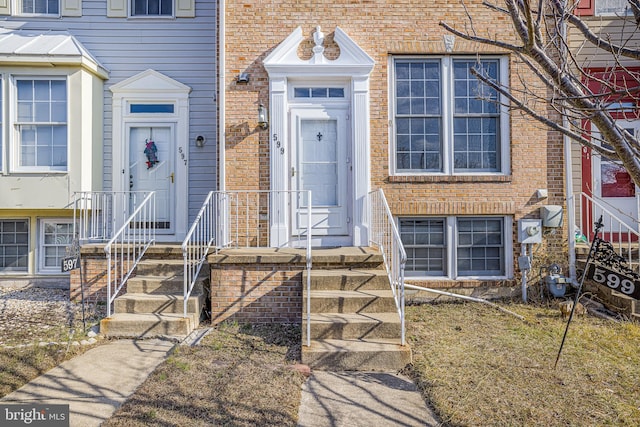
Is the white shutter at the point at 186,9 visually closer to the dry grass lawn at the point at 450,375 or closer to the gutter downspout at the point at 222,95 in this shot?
the gutter downspout at the point at 222,95

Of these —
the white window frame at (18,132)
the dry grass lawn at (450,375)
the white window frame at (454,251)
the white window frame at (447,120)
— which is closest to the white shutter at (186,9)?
the white window frame at (18,132)

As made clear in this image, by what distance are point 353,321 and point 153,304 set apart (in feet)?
7.87

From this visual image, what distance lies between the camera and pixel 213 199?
699cm

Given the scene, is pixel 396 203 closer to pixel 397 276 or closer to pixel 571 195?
pixel 397 276

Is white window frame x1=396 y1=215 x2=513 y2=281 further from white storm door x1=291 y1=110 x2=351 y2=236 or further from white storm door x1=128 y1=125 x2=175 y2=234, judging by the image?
white storm door x1=128 y1=125 x2=175 y2=234

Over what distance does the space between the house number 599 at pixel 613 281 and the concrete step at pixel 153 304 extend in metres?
5.18

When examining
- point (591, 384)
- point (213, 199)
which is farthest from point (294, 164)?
point (591, 384)

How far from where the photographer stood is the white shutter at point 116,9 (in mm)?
7816

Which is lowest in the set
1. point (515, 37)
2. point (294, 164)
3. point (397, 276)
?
point (397, 276)

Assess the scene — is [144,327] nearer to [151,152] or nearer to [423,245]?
[151,152]

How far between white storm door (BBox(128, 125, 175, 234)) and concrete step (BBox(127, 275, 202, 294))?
2.21 meters

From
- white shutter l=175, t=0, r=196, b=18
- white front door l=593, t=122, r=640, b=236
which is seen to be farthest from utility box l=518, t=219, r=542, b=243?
white shutter l=175, t=0, r=196, b=18

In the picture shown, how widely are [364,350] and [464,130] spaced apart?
4030 mm

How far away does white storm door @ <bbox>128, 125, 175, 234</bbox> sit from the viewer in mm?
7828
